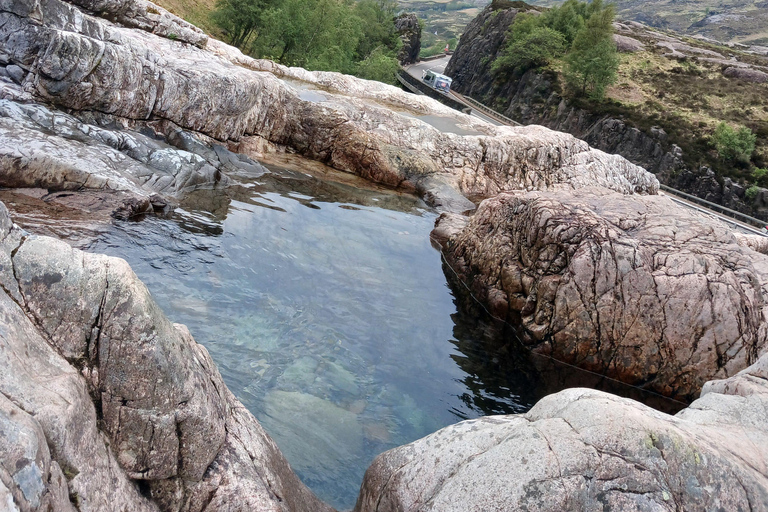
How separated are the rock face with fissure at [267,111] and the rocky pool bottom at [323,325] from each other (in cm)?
267

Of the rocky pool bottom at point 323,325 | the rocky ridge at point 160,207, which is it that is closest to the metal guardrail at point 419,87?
the rocky ridge at point 160,207

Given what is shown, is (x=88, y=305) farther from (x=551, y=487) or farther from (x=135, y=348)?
(x=551, y=487)

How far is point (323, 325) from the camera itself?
11.6 meters

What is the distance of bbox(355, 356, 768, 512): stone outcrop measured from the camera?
557cm

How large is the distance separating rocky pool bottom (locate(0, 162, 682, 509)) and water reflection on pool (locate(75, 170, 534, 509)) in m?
0.03

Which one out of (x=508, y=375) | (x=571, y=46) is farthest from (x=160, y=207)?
(x=571, y=46)

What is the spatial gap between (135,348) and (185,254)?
7719 mm

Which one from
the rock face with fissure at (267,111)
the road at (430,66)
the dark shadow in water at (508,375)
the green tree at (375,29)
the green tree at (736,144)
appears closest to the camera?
the dark shadow in water at (508,375)

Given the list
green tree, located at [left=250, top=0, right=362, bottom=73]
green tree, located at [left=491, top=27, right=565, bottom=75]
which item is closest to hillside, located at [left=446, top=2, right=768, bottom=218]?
green tree, located at [left=491, top=27, right=565, bottom=75]

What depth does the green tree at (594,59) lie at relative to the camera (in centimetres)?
6788

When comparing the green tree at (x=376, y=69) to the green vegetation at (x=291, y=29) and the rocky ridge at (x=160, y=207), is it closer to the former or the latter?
the green vegetation at (x=291, y=29)

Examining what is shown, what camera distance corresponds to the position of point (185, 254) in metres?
12.6

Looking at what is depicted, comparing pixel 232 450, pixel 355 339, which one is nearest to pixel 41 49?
pixel 355 339

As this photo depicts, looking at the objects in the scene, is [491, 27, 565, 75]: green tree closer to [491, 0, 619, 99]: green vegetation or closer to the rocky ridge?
[491, 0, 619, 99]: green vegetation
